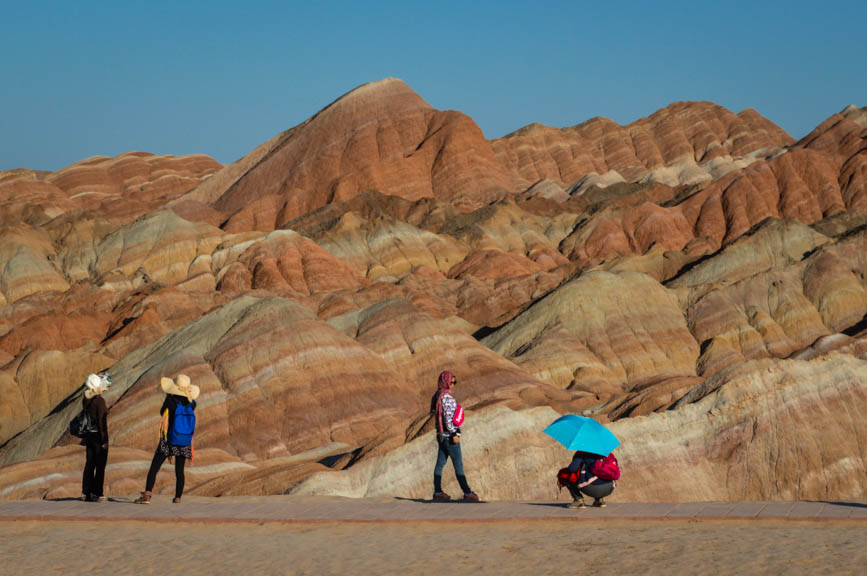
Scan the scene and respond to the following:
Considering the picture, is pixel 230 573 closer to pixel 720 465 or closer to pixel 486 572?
pixel 486 572

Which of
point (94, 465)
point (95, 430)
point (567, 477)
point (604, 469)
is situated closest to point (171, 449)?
point (95, 430)

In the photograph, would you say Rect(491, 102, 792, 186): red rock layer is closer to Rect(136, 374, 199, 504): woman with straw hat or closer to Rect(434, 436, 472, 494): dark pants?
Rect(434, 436, 472, 494): dark pants

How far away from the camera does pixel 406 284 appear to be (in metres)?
88.3

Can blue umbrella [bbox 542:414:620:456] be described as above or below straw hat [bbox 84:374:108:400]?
below

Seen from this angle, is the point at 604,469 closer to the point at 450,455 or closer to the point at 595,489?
the point at 595,489

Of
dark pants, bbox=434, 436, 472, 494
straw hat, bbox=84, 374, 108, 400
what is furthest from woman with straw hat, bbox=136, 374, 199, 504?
dark pants, bbox=434, 436, 472, 494

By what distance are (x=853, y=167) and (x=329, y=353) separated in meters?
90.8

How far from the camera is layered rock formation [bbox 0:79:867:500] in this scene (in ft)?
86.5

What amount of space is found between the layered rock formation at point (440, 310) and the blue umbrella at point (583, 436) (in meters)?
10.4

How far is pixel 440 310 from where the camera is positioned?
258ft

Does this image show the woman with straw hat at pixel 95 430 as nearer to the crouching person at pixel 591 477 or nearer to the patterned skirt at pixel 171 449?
the patterned skirt at pixel 171 449

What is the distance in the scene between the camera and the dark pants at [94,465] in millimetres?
15674

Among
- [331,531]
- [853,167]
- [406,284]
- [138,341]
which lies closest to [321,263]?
[406,284]

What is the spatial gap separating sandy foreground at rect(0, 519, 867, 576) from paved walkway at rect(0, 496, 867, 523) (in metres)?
0.13
